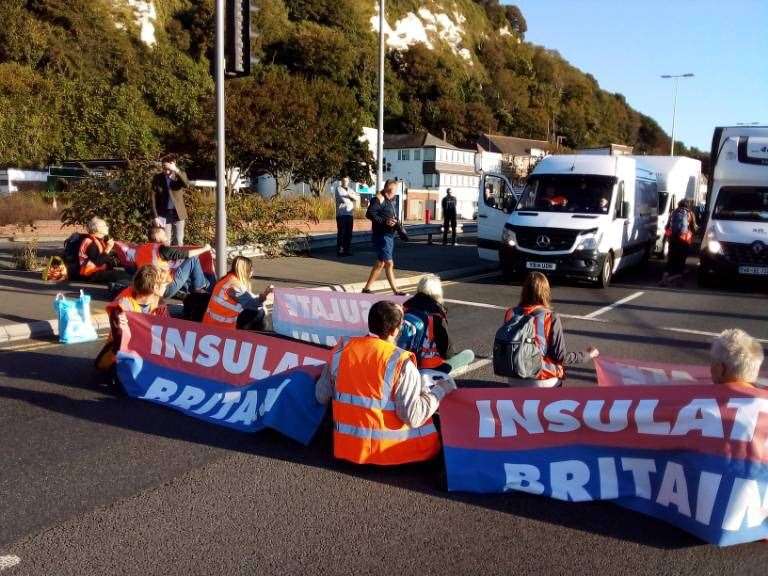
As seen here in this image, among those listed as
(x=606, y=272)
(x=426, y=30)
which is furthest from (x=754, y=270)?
(x=426, y=30)

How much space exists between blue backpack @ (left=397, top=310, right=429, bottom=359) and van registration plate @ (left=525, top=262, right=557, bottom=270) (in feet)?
31.0

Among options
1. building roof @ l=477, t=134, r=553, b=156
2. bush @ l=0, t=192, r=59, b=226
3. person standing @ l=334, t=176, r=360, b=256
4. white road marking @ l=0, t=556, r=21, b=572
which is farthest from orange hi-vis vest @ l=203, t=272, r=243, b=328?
building roof @ l=477, t=134, r=553, b=156

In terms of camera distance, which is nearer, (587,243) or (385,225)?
(385,225)

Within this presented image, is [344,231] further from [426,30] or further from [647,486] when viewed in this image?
[426,30]

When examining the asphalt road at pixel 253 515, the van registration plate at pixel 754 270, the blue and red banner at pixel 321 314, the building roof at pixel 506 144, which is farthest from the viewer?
the building roof at pixel 506 144

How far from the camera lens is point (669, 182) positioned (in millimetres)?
23125

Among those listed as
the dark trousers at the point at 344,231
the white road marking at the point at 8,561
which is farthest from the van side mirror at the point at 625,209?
the white road marking at the point at 8,561

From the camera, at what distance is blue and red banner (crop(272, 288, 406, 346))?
Answer: 862cm

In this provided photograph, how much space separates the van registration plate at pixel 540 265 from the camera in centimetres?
1514

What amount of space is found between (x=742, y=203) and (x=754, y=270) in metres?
1.85

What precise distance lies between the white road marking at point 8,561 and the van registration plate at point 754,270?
1477 cm

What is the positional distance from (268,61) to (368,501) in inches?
3574

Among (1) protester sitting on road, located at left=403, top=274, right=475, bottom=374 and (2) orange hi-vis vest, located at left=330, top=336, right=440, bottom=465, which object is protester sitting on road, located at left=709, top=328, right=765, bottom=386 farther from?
(1) protester sitting on road, located at left=403, top=274, right=475, bottom=374

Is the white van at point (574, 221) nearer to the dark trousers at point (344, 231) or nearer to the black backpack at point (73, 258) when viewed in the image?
A: the dark trousers at point (344, 231)
